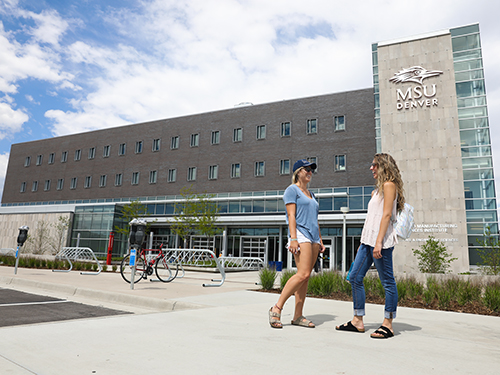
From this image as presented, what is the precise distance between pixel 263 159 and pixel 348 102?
9.30m

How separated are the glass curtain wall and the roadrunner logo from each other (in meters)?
1.76

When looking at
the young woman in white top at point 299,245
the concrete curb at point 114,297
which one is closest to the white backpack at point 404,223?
the young woman in white top at point 299,245

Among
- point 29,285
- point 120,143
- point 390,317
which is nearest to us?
point 390,317

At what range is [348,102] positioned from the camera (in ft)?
111

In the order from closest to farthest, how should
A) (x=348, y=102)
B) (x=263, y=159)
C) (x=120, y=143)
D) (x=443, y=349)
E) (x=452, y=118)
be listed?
(x=443, y=349) → (x=452, y=118) → (x=348, y=102) → (x=263, y=159) → (x=120, y=143)

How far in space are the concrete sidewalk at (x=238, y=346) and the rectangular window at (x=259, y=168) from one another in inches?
1218

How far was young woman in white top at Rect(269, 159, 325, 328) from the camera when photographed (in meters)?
4.61

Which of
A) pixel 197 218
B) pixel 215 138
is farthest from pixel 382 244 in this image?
pixel 215 138

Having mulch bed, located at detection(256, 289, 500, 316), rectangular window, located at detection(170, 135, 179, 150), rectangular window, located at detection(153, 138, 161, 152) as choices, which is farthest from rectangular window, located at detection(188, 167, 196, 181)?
mulch bed, located at detection(256, 289, 500, 316)

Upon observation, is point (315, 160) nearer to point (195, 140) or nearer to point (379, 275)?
point (195, 140)

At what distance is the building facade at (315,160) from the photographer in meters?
26.6

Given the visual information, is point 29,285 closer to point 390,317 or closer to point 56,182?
point 390,317

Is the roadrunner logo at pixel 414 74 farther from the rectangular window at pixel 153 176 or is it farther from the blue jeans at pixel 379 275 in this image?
the blue jeans at pixel 379 275

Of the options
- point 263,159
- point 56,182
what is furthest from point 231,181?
point 56,182
